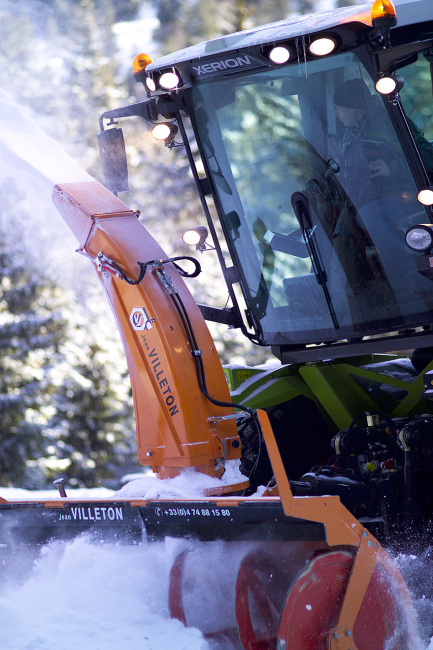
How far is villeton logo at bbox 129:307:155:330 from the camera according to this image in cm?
407

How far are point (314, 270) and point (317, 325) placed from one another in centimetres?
29

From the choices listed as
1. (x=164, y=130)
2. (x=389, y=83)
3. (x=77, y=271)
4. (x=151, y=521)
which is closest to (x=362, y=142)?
(x=389, y=83)

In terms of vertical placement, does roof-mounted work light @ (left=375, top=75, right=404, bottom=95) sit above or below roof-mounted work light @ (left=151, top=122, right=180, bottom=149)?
below

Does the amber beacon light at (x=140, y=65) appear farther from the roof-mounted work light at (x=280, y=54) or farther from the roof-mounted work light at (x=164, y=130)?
the roof-mounted work light at (x=280, y=54)

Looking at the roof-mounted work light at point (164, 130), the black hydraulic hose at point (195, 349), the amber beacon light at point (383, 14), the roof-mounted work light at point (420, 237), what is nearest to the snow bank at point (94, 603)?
the black hydraulic hose at point (195, 349)

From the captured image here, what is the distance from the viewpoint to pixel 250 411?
12.9 feet

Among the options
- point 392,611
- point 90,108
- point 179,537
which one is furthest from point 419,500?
point 90,108

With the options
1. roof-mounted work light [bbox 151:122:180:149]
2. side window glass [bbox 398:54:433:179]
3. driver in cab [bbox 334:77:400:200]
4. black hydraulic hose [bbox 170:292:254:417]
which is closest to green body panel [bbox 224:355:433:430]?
black hydraulic hose [bbox 170:292:254:417]

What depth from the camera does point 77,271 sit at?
1259 centimetres

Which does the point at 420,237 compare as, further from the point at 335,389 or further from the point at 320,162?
the point at 335,389

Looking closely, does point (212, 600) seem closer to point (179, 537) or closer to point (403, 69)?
point (179, 537)

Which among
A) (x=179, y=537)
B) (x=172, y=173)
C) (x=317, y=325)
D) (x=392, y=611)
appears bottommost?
(x=392, y=611)

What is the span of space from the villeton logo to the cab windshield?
697 mm

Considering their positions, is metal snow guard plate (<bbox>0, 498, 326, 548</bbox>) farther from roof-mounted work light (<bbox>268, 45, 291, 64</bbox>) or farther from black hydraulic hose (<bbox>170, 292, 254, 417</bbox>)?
roof-mounted work light (<bbox>268, 45, 291, 64</bbox>)
